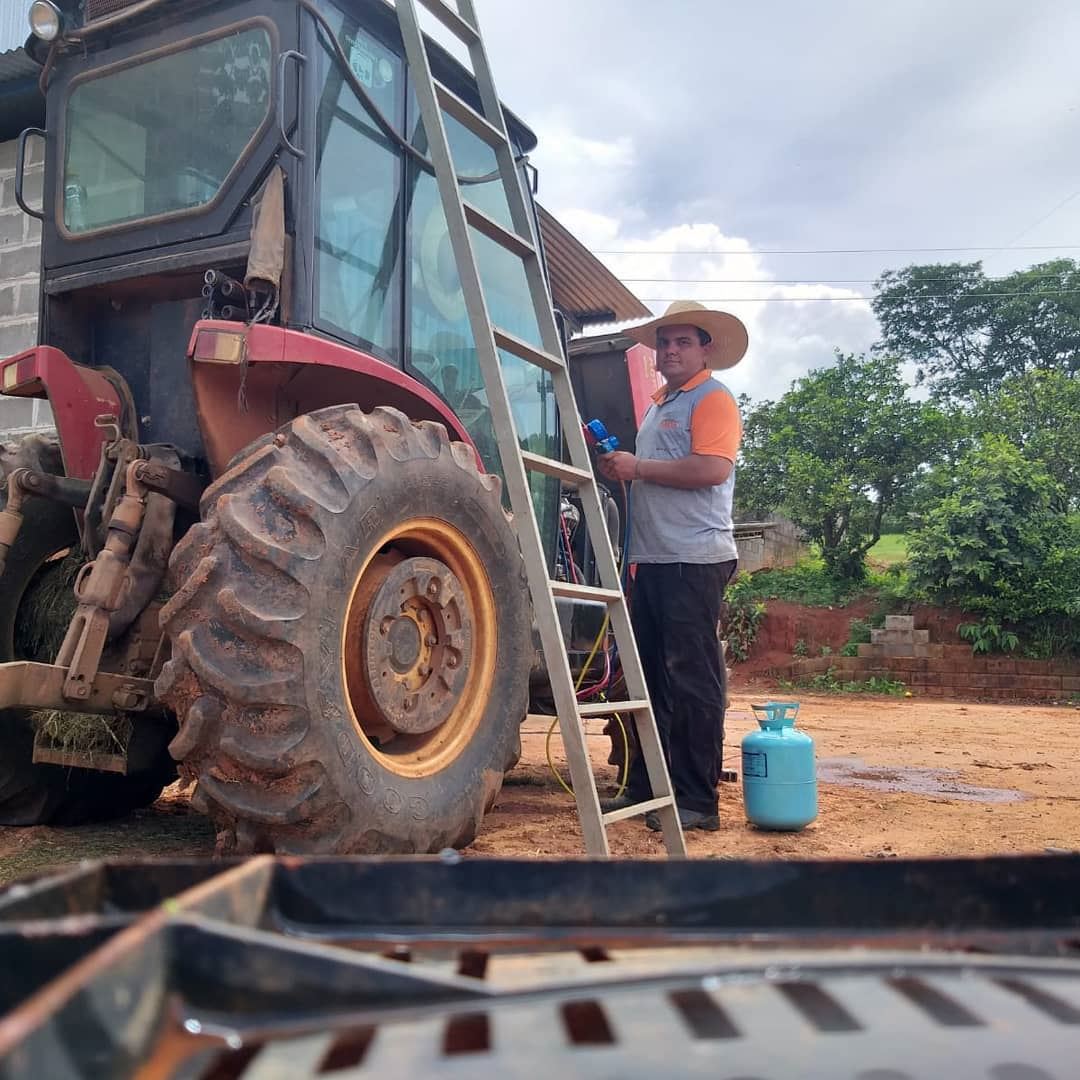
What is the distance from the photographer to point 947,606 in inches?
548

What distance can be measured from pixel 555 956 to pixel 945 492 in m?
16.9

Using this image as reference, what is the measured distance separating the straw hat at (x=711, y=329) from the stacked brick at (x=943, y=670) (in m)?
10.1

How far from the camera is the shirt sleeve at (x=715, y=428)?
3.91 meters

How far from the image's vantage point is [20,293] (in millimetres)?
7062

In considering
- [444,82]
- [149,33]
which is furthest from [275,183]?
[444,82]

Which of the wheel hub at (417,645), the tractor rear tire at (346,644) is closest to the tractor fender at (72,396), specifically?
the tractor rear tire at (346,644)

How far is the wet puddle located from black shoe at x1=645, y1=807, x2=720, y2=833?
4.71 ft

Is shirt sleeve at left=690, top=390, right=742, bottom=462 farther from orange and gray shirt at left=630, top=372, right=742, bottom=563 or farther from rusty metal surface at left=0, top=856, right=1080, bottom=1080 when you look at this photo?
rusty metal surface at left=0, top=856, right=1080, bottom=1080

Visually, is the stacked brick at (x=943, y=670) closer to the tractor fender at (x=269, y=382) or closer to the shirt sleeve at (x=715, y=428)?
the shirt sleeve at (x=715, y=428)

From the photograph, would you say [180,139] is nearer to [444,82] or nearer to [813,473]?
[444,82]

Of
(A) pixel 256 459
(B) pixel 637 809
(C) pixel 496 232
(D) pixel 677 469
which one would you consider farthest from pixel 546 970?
(D) pixel 677 469

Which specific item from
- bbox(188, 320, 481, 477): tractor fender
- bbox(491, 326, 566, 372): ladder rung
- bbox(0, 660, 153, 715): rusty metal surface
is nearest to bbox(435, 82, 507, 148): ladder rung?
bbox(491, 326, 566, 372): ladder rung

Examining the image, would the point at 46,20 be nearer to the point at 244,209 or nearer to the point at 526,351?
the point at 244,209

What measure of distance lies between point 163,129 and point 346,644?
1.98 metres
